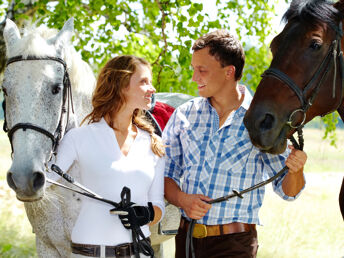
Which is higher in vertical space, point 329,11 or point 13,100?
point 329,11

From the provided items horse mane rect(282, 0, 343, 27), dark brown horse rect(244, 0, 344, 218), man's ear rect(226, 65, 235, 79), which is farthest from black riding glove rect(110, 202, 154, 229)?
horse mane rect(282, 0, 343, 27)

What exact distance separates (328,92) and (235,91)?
55 cm

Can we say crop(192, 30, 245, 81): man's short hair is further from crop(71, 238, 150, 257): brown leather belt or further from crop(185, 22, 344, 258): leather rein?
crop(71, 238, 150, 257): brown leather belt

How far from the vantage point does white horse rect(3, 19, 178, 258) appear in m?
2.24

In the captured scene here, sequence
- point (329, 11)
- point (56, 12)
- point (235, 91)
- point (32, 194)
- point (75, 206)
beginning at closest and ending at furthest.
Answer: point (32, 194), point (329, 11), point (235, 91), point (75, 206), point (56, 12)

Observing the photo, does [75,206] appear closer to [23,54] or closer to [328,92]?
[23,54]

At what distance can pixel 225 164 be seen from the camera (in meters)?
2.53

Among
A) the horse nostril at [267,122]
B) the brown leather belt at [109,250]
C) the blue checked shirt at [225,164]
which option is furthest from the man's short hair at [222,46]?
the brown leather belt at [109,250]

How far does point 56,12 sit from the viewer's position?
7.04 meters

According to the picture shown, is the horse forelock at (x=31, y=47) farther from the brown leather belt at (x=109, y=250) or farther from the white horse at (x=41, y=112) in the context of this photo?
the brown leather belt at (x=109, y=250)

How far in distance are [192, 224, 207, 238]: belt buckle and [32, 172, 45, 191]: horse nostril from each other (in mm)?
877

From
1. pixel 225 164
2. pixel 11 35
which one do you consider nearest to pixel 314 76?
pixel 225 164

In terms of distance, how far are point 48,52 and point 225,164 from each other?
3.84ft

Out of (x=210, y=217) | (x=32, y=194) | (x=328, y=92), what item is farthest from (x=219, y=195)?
(x=32, y=194)
